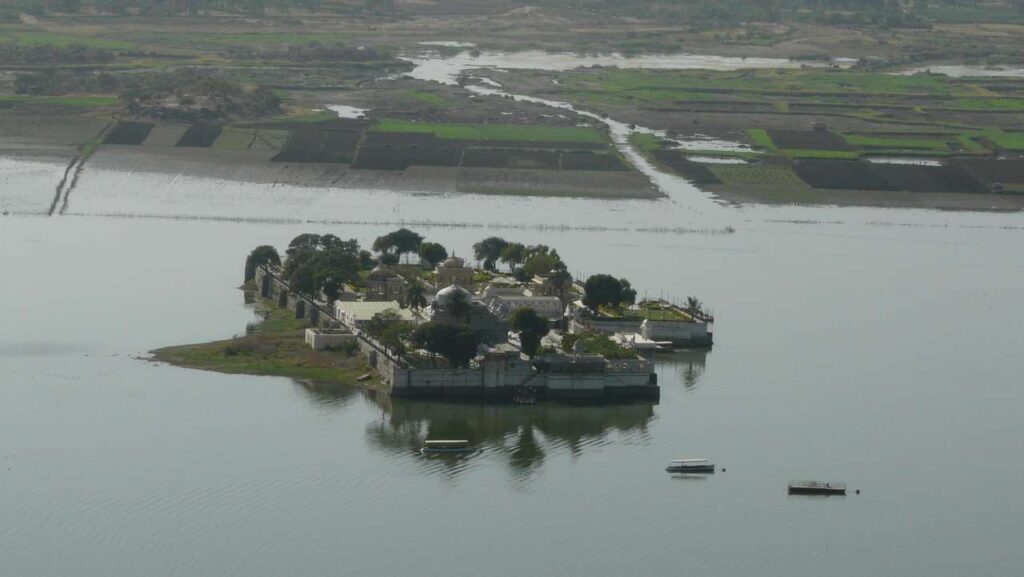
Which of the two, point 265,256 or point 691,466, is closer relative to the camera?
point 691,466

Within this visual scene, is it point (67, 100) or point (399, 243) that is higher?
point (67, 100)

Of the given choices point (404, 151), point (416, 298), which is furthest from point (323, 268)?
point (404, 151)

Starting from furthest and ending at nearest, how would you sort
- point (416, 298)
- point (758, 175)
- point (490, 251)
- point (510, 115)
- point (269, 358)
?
point (510, 115), point (758, 175), point (490, 251), point (416, 298), point (269, 358)

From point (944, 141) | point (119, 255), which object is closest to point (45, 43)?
point (944, 141)

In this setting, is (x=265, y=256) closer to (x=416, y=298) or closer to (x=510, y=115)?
(x=416, y=298)

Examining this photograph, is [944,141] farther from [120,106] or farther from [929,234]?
[120,106]

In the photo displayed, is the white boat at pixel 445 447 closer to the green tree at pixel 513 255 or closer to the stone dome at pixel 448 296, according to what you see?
the stone dome at pixel 448 296

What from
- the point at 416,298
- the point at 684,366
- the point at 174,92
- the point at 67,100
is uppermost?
the point at 174,92
